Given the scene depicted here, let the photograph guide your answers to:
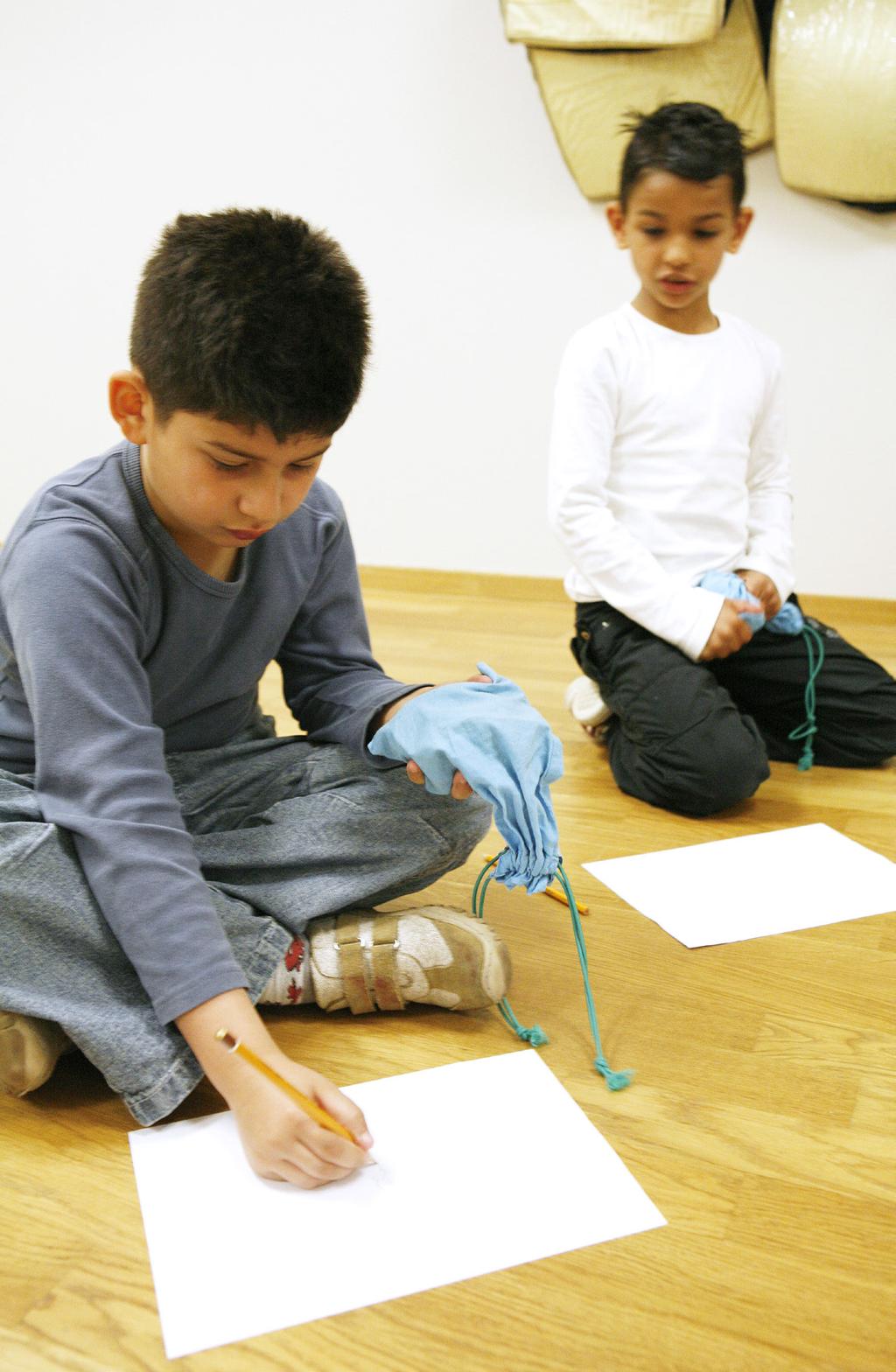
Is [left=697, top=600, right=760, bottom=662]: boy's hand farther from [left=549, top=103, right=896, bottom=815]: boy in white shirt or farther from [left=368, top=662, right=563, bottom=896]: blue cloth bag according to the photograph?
[left=368, top=662, right=563, bottom=896]: blue cloth bag

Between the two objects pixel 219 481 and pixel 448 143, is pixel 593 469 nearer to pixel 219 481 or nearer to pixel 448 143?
pixel 219 481

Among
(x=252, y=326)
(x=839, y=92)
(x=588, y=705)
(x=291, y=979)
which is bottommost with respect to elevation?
(x=588, y=705)

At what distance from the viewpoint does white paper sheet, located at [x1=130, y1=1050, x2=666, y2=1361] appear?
0.60 metres

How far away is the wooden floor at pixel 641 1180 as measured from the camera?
57 cm

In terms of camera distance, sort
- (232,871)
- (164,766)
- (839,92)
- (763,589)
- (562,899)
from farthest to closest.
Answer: (839,92), (763,589), (562,899), (232,871), (164,766)

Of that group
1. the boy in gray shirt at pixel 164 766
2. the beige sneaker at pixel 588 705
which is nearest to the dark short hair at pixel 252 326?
the boy in gray shirt at pixel 164 766

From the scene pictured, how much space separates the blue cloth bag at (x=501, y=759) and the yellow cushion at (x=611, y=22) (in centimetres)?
140

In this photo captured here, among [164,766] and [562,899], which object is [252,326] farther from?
[562,899]

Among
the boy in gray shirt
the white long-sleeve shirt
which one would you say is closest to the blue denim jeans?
the boy in gray shirt

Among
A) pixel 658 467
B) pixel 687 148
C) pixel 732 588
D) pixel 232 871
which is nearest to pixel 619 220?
pixel 687 148

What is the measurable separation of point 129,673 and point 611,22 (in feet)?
5.02

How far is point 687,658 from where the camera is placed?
1.35 metres

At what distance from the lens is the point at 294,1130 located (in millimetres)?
648

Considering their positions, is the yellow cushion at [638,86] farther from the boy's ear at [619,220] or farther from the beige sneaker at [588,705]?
the beige sneaker at [588,705]
